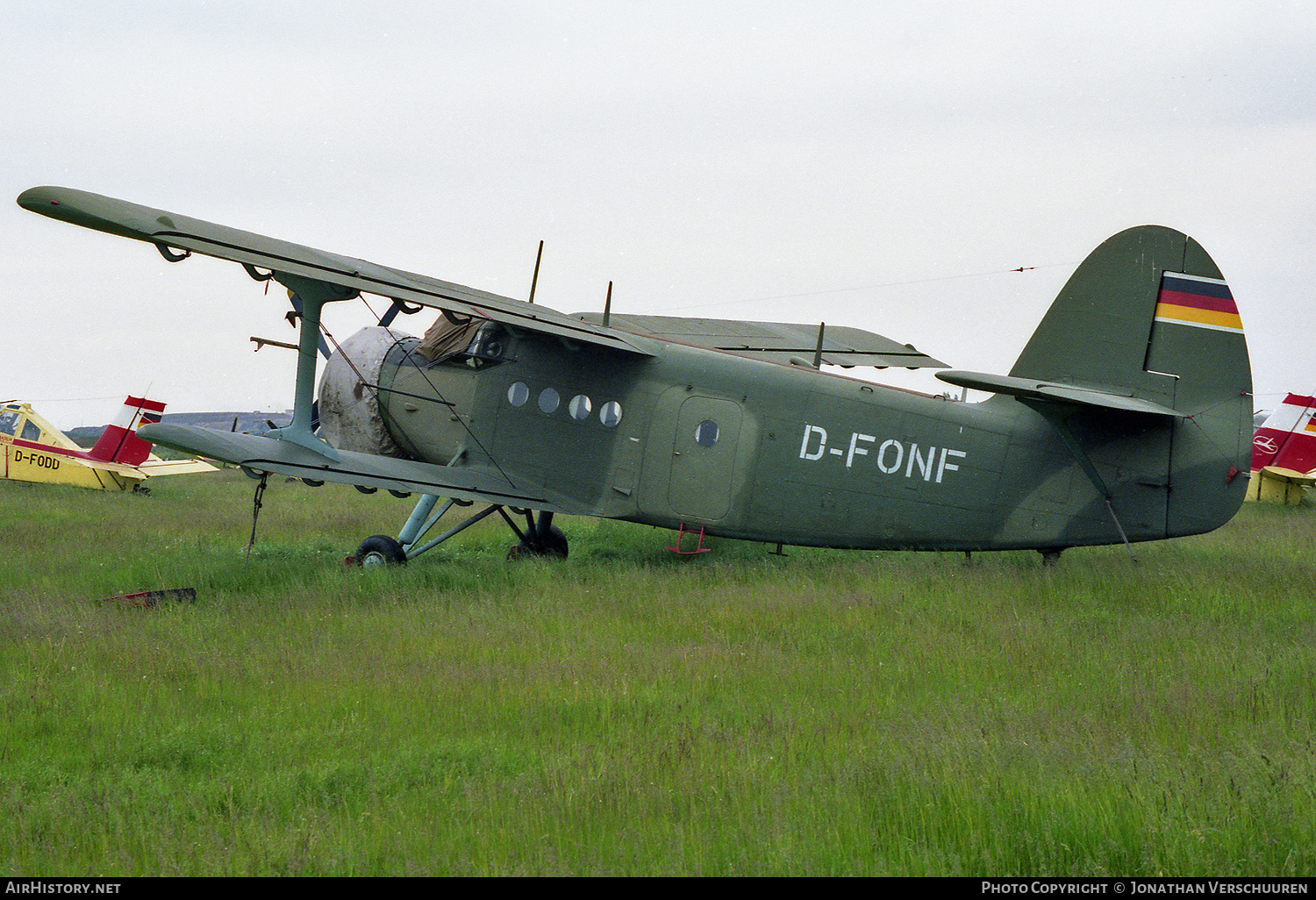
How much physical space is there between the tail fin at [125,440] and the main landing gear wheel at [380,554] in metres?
15.3

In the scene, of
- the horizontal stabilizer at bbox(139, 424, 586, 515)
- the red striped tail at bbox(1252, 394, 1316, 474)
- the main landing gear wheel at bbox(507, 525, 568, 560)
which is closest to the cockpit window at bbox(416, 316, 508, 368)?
the horizontal stabilizer at bbox(139, 424, 586, 515)

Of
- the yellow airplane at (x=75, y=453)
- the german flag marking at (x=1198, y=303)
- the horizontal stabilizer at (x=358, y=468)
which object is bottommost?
the yellow airplane at (x=75, y=453)

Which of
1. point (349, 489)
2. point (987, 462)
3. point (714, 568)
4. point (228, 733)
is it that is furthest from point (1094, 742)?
point (349, 489)

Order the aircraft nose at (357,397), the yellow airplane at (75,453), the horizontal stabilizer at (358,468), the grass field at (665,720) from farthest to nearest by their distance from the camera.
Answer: the yellow airplane at (75,453)
the aircraft nose at (357,397)
the horizontal stabilizer at (358,468)
the grass field at (665,720)

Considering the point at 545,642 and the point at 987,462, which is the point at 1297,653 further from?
the point at 545,642

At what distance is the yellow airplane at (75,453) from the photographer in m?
24.1

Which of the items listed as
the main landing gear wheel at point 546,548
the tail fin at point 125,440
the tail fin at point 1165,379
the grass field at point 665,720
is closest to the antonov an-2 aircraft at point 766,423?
the tail fin at point 1165,379

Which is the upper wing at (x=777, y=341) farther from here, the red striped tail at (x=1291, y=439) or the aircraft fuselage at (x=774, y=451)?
the red striped tail at (x=1291, y=439)

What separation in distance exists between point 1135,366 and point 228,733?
961 cm

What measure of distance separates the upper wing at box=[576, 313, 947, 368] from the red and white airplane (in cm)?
1246

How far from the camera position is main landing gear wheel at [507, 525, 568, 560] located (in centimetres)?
1353

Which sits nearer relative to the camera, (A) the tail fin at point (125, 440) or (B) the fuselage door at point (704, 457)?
(B) the fuselage door at point (704, 457)

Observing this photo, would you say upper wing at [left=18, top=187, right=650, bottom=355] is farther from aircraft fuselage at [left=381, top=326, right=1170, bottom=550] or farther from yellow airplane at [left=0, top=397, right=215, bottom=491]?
yellow airplane at [left=0, top=397, right=215, bottom=491]

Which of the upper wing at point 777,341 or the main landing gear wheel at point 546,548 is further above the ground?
the upper wing at point 777,341
